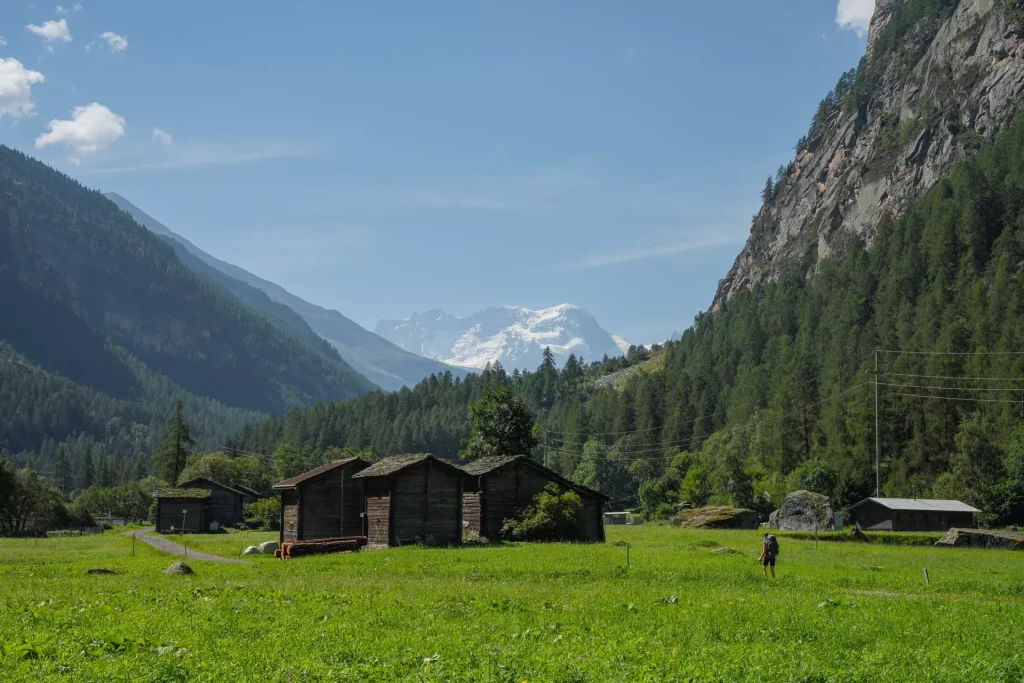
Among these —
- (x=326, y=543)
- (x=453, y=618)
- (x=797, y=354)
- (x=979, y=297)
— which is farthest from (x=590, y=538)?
(x=797, y=354)

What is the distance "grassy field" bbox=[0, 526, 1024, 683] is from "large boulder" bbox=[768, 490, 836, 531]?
44.0m

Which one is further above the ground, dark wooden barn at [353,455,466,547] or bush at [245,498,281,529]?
Result: dark wooden barn at [353,455,466,547]

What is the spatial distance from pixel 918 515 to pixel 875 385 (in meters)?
18.4

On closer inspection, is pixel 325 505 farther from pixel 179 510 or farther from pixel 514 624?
pixel 514 624

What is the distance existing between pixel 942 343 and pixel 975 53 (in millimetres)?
102536

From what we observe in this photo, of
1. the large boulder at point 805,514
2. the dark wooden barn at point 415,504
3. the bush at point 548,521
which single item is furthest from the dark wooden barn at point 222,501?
the large boulder at point 805,514

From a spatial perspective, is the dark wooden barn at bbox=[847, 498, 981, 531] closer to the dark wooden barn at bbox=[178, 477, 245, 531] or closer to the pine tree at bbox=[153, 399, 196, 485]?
the dark wooden barn at bbox=[178, 477, 245, 531]

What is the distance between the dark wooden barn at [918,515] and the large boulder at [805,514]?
18.8ft

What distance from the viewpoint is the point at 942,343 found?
106875 millimetres

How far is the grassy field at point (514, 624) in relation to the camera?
589 inches

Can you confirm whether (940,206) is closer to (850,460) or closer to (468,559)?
(850,460)

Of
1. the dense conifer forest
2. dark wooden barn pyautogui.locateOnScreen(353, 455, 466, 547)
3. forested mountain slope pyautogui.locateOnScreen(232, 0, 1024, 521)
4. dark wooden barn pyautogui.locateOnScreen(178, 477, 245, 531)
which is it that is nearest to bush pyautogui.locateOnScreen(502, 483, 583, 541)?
dark wooden barn pyautogui.locateOnScreen(353, 455, 466, 547)

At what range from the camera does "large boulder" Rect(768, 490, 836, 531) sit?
260 feet

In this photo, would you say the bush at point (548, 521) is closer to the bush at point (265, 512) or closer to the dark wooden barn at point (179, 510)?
the bush at point (265, 512)
